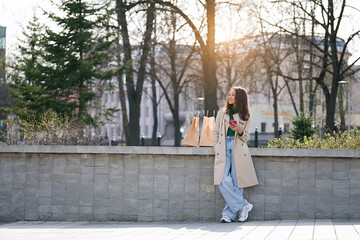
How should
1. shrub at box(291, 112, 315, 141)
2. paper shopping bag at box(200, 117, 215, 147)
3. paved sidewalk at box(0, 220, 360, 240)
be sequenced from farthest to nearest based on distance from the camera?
shrub at box(291, 112, 315, 141) → paper shopping bag at box(200, 117, 215, 147) → paved sidewalk at box(0, 220, 360, 240)

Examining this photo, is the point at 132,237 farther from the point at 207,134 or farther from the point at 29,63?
the point at 29,63

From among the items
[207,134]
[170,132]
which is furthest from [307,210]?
[170,132]

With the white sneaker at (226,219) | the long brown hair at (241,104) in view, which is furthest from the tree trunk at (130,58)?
the white sneaker at (226,219)

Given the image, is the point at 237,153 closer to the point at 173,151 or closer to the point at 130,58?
the point at 173,151

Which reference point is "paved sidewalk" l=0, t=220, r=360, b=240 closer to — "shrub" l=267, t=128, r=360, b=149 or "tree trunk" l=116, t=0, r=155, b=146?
"shrub" l=267, t=128, r=360, b=149

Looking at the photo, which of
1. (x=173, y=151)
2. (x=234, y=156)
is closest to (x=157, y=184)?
(x=173, y=151)

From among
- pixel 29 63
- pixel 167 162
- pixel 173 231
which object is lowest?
pixel 173 231

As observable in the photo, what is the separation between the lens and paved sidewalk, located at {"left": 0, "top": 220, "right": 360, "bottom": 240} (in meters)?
8.42

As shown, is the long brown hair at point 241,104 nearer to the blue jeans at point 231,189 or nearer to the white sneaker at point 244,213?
the blue jeans at point 231,189

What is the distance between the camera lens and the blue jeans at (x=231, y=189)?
34.6 feet

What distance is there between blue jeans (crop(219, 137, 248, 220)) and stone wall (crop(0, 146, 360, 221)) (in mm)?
554

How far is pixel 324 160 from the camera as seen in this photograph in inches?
438

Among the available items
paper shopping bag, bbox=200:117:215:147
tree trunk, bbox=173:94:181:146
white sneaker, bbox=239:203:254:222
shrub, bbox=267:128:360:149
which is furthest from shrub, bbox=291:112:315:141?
tree trunk, bbox=173:94:181:146

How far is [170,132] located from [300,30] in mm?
60925
